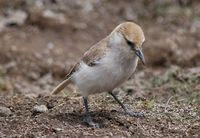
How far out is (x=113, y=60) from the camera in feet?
20.2

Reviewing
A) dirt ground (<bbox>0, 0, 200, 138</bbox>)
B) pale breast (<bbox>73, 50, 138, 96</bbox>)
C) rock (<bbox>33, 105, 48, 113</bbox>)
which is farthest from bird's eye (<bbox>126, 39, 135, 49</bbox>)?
rock (<bbox>33, 105, 48, 113</bbox>)

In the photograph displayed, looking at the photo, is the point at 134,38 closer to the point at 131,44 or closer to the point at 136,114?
the point at 131,44

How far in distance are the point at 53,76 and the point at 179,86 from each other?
2878 millimetres

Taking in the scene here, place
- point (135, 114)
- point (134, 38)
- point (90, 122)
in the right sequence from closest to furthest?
point (134, 38) < point (90, 122) < point (135, 114)

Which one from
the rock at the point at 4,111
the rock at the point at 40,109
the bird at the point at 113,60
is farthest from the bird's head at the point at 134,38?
the rock at the point at 4,111

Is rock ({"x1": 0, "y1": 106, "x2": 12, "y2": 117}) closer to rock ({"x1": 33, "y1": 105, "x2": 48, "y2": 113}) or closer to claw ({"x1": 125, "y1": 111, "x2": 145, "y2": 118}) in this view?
rock ({"x1": 33, "y1": 105, "x2": 48, "y2": 113})

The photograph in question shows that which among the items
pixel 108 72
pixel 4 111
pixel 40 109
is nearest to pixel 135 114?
pixel 108 72

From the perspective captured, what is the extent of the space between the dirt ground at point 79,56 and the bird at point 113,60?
43 centimetres

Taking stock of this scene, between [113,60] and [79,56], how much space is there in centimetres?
532

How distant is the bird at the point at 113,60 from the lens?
20.0 ft

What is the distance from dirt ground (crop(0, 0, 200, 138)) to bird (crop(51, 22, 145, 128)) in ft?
1.42

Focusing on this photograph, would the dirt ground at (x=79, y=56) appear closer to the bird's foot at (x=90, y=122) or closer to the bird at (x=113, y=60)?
the bird's foot at (x=90, y=122)

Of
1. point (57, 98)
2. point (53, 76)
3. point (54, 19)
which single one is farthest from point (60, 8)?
point (57, 98)

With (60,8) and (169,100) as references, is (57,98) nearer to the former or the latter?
(169,100)
